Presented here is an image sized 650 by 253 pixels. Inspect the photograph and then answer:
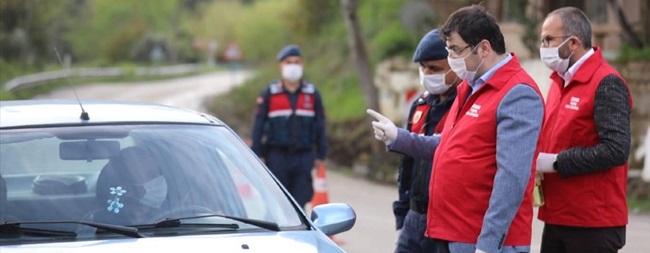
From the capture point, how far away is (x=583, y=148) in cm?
547

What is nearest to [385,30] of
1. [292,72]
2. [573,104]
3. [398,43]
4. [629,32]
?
[398,43]

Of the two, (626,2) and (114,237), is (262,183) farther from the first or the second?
(626,2)

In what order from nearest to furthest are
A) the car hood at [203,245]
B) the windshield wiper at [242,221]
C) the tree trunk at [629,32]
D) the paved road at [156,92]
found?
the car hood at [203,245] < the windshield wiper at [242,221] < the tree trunk at [629,32] < the paved road at [156,92]

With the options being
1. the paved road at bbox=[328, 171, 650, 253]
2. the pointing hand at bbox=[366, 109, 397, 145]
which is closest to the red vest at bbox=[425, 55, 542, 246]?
the pointing hand at bbox=[366, 109, 397, 145]

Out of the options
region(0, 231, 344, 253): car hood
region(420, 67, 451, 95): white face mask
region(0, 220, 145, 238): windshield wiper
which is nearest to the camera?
region(0, 231, 344, 253): car hood

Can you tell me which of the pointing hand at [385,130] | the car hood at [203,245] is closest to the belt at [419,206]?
the pointing hand at [385,130]

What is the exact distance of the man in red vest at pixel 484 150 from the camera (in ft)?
16.3

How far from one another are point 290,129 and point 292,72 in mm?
516

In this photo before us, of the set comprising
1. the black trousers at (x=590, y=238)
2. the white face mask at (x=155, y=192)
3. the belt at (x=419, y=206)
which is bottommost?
the black trousers at (x=590, y=238)

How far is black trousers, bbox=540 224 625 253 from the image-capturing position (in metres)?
5.54

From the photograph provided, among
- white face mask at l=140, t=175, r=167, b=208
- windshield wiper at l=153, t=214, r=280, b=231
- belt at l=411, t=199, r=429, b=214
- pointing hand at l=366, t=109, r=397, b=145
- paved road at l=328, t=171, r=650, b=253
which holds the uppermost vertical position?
pointing hand at l=366, t=109, r=397, b=145

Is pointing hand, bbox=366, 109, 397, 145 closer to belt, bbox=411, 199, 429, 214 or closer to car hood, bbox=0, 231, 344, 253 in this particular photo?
belt, bbox=411, 199, 429, 214

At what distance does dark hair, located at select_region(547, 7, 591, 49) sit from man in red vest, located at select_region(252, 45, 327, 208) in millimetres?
5046

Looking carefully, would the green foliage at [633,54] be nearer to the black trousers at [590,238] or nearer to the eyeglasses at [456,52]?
the black trousers at [590,238]
